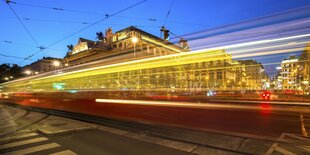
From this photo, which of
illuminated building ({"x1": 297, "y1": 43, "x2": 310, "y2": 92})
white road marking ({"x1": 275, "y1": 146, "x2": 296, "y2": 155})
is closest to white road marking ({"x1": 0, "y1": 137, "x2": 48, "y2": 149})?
white road marking ({"x1": 275, "y1": 146, "x2": 296, "y2": 155})

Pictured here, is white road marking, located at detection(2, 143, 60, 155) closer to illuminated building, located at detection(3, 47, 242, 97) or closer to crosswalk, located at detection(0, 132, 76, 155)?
crosswalk, located at detection(0, 132, 76, 155)

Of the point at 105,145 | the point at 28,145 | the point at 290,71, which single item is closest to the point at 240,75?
the point at 290,71

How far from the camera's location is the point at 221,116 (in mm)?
8938

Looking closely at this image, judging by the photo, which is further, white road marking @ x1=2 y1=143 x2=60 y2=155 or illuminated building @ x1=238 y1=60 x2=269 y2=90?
illuminated building @ x1=238 y1=60 x2=269 y2=90

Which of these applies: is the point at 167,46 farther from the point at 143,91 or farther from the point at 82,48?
the point at 82,48

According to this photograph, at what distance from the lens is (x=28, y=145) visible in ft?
22.4

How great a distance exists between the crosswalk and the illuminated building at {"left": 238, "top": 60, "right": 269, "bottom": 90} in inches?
245

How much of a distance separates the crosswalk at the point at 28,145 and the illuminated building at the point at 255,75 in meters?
6.23

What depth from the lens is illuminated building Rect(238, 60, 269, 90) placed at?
7.29 m

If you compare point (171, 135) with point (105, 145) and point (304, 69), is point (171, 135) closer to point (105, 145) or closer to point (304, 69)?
point (105, 145)

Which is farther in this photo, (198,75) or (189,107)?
(189,107)

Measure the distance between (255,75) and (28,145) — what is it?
7.85 m

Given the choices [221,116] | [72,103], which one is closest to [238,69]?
[221,116]

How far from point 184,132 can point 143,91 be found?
3.05 metres
